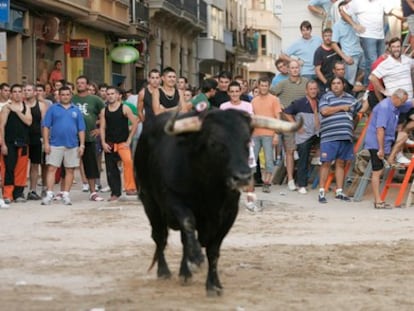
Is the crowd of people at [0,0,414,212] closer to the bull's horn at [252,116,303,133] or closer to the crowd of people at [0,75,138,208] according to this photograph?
the crowd of people at [0,75,138,208]

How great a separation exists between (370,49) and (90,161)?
17.8 feet

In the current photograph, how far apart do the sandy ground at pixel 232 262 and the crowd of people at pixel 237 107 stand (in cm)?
118

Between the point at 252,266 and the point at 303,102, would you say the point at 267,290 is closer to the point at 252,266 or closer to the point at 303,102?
the point at 252,266

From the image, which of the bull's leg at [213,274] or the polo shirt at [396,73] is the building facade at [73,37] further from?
the bull's leg at [213,274]

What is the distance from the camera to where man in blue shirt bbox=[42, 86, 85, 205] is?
17.3 meters

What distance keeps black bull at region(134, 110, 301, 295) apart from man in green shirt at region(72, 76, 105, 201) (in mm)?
8679

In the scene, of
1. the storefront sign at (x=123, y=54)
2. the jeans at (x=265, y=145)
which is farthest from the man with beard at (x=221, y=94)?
the storefront sign at (x=123, y=54)

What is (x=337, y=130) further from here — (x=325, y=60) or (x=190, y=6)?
(x=190, y=6)

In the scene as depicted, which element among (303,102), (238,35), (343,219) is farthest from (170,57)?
(343,219)

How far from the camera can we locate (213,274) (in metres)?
8.91

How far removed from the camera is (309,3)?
23344 millimetres

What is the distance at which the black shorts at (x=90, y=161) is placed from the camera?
18234mm

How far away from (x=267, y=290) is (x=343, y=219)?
610 centimetres

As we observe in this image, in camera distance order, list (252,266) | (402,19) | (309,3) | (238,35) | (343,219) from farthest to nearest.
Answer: (238,35) < (309,3) < (402,19) < (343,219) < (252,266)
